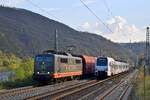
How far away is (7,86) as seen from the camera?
41719 millimetres

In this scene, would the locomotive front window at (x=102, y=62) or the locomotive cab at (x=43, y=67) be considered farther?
the locomotive front window at (x=102, y=62)

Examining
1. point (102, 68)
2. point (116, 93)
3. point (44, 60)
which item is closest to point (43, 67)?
point (44, 60)

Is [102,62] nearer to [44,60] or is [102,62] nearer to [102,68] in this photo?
[102,68]

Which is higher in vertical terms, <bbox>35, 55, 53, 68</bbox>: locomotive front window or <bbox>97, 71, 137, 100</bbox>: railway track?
<bbox>35, 55, 53, 68</bbox>: locomotive front window

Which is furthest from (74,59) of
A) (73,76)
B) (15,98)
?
(15,98)

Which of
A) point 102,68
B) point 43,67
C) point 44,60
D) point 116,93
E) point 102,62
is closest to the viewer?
point 116,93

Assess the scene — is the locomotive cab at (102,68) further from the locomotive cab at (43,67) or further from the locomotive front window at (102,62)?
the locomotive cab at (43,67)

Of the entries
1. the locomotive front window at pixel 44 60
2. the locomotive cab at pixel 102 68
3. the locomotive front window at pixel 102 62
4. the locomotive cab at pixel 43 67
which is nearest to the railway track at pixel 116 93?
the locomotive cab at pixel 43 67

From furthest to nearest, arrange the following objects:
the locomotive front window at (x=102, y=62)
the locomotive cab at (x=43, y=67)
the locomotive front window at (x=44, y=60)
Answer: the locomotive front window at (x=102, y=62) → the locomotive front window at (x=44, y=60) → the locomotive cab at (x=43, y=67)

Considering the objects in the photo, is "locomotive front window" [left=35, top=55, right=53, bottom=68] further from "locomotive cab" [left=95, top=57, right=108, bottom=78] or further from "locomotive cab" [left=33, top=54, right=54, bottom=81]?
"locomotive cab" [left=95, top=57, right=108, bottom=78]

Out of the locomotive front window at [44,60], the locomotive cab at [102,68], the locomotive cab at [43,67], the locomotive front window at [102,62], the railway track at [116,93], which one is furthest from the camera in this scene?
the locomotive front window at [102,62]

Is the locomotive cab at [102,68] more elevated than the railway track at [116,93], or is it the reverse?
the locomotive cab at [102,68]

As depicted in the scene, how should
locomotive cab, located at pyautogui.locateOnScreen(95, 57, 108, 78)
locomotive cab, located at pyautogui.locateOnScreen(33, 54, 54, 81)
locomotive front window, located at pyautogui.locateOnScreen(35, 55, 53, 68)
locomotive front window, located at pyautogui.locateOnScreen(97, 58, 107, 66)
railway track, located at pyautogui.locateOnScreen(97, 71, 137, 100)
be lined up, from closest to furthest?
1. railway track, located at pyautogui.locateOnScreen(97, 71, 137, 100)
2. locomotive cab, located at pyautogui.locateOnScreen(33, 54, 54, 81)
3. locomotive front window, located at pyautogui.locateOnScreen(35, 55, 53, 68)
4. locomotive cab, located at pyautogui.locateOnScreen(95, 57, 108, 78)
5. locomotive front window, located at pyautogui.locateOnScreen(97, 58, 107, 66)

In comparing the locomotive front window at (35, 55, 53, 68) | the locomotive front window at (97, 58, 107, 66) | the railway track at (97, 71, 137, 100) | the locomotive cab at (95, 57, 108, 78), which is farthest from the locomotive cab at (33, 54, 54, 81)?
the locomotive front window at (97, 58, 107, 66)
